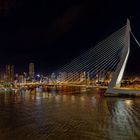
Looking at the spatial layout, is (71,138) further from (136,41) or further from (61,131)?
(136,41)

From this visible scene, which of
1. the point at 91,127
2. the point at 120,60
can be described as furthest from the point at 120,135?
the point at 120,60

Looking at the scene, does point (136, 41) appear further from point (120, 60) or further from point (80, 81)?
point (80, 81)

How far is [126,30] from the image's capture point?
3091cm

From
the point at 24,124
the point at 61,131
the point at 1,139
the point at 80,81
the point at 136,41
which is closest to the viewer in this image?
the point at 1,139

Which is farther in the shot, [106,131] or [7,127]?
[7,127]

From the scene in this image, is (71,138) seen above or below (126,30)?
below

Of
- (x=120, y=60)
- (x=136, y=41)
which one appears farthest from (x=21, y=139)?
(x=136, y=41)

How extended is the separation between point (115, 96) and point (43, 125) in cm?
1918

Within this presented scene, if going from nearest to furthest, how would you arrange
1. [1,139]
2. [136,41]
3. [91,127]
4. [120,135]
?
1. [1,139]
2. [120,135]
3. [91,127]
4. [136,41]

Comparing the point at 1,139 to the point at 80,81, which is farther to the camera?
the point at 80,81

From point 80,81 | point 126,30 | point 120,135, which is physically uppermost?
point 126,30

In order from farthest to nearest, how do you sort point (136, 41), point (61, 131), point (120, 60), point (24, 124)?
point (136, 41) → point (120, 60) → point (24, 124) → point (61, 131)

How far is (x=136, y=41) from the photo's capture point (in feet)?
109

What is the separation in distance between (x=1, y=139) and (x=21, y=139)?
1.96ft
